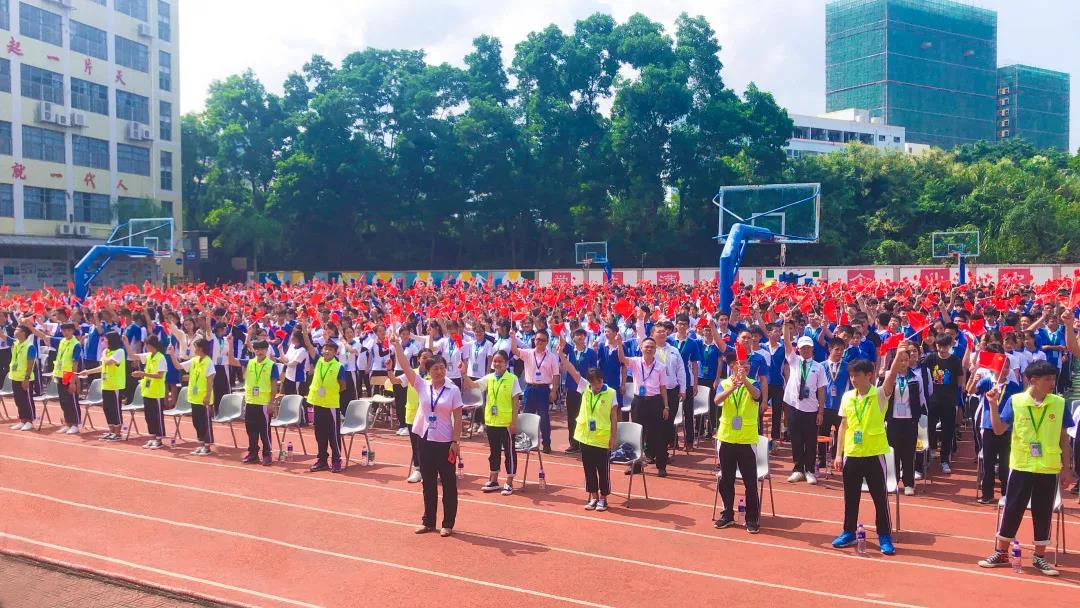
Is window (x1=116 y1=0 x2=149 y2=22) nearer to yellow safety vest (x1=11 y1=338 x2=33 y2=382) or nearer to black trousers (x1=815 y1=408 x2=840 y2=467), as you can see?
yellow safety vest (x1=11 y1=338 x2=33 y2=382)

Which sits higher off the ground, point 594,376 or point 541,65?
point 541,65

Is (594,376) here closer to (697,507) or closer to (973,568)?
(697,507)

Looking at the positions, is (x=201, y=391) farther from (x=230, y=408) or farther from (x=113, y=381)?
(x=113, y=381)

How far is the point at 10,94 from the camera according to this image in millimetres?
40531

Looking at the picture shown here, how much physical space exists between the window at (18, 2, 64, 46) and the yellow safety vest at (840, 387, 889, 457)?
44350mm

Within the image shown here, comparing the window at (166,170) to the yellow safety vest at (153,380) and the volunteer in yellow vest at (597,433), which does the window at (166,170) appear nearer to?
the yellow safety vest at (153,380)

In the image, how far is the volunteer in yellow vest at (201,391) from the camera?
12336 mm

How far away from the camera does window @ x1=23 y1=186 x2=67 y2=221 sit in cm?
4184

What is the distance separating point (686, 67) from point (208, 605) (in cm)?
4293

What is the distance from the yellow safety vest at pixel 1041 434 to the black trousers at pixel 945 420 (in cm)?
322

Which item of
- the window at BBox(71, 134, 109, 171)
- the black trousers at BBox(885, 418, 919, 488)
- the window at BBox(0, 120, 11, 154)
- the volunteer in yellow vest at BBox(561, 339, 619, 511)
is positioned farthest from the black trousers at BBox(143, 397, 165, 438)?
the window at BBox(71, 134, 109, 171)

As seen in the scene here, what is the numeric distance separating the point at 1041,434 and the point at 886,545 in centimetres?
166

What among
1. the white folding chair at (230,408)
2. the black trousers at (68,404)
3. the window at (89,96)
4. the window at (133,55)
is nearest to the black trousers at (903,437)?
the white folding chair at (230,408)

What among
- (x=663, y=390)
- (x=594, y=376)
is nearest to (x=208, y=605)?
(x=594, y=376)
